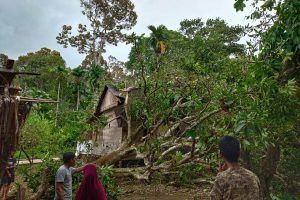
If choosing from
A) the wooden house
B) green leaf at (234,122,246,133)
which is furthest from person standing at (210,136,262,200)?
the wooden house

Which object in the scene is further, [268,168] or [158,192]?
[158,192]

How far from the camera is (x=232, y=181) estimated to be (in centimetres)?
317

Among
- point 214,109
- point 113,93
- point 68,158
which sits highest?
point 113,93

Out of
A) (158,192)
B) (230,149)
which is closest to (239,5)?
(230,149)

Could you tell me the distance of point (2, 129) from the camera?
13.9 feet

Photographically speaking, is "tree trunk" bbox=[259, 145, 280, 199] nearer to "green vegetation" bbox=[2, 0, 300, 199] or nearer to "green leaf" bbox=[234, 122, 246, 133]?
"green vegetation" bbox=[2, 0, 300, 199]

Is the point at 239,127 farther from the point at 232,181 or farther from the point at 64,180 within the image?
the point at 64,180

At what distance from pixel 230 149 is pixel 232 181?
0.29 metres

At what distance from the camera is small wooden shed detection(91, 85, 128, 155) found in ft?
69.5

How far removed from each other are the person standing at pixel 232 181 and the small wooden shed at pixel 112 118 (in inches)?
664

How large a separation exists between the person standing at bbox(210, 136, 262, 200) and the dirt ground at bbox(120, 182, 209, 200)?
360 inches

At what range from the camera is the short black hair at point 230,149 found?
3.26 metres

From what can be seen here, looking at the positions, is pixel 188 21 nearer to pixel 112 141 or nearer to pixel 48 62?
pixel 48 62

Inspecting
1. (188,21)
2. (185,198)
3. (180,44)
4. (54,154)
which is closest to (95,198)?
(54,154)
